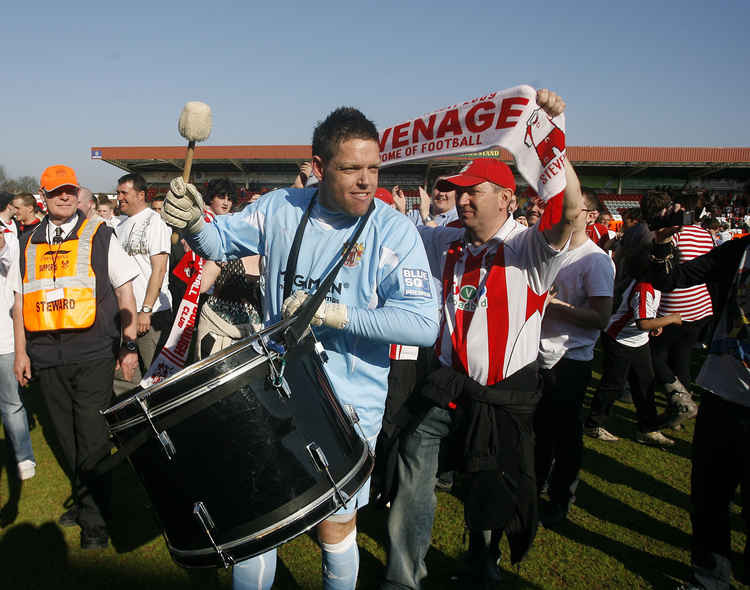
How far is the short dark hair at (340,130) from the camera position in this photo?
86.0 inches

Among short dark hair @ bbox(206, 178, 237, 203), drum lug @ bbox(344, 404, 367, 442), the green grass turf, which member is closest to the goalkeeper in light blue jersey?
drum lug @ bbox(344, 404, 367, 442)

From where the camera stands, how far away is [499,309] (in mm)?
2811

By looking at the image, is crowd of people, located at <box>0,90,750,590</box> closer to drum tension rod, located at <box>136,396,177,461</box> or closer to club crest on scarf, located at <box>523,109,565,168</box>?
club crest on scarf, located at <box>523,109,565,168</box>

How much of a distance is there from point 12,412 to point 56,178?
6.49 feet

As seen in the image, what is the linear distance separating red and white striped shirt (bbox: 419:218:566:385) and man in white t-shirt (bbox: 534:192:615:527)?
823 mm

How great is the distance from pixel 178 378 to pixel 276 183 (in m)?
30.6

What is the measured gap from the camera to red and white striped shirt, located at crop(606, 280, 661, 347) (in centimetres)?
481

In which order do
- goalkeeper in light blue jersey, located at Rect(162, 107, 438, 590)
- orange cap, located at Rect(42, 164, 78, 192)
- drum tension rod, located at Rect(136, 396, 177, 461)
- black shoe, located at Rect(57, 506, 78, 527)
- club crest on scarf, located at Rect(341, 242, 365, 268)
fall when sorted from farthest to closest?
black shoe, located at Rect(57, 506, 78, 527)
orange cap, located at Rect(42, 164, 78, 192)
club crest on scarf, located at Rect(341, 242, 365, 268)
goalkeeper in light blue jersey, located at Rect(162, 107, 438, 590)
drum tension rod, located at Rect(136, 396, 177, 461)

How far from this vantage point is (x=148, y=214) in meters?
5.27

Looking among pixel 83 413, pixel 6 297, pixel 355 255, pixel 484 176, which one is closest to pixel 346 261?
pixel 355 255

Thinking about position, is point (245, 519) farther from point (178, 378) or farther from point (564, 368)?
point (564, 368)

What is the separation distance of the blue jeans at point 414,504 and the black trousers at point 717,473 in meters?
1.36

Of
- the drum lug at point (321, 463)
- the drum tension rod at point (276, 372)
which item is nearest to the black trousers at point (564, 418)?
the drum lug at point (321, 463)

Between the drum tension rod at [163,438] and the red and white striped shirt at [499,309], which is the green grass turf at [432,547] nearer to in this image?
the red and white striped shirt at [499,309]
